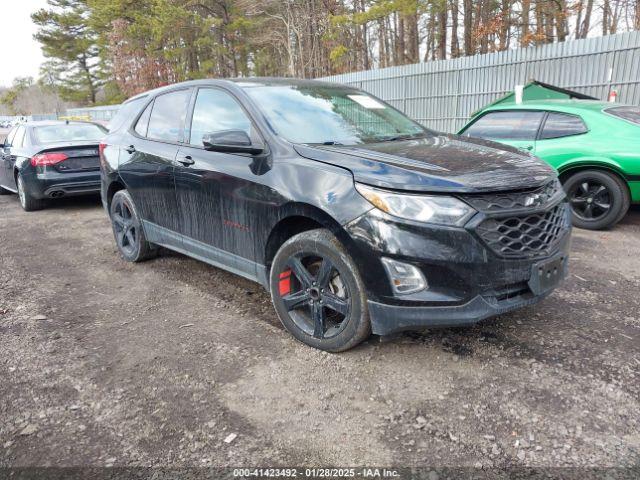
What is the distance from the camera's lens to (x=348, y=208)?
2627 mm

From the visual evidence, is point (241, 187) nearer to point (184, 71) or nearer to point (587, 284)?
point (587, 284)

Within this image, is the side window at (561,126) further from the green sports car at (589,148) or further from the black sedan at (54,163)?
the black sedan at (54,163)

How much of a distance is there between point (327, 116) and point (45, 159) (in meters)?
5.77

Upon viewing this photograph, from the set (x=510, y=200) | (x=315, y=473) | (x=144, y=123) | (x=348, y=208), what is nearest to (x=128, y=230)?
(x=144, y=123)

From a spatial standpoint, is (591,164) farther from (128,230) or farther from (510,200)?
(128,230)

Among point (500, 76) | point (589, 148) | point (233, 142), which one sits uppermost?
point (500, 76)

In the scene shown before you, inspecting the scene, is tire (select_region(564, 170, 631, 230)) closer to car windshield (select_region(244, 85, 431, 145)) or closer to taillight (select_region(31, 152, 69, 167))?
car windshield (select_region(244, 85, 431, 145))

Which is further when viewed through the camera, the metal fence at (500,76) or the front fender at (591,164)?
the metal fence at (500,76)

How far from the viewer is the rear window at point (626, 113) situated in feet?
18.0

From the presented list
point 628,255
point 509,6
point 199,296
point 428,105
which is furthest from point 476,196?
point 509,6

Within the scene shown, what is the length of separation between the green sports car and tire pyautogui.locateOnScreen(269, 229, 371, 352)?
4104 millimetres

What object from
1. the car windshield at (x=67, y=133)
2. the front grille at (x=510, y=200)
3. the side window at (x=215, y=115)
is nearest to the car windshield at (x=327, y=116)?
the side window at (x=215, y=115)

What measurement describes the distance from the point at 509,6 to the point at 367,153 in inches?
835

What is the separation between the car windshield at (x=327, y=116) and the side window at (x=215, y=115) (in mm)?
159
